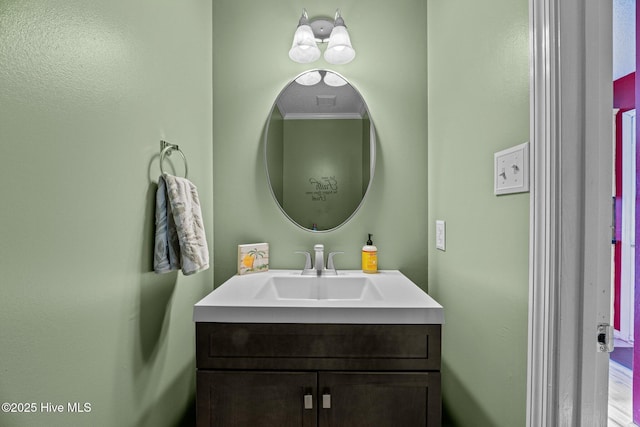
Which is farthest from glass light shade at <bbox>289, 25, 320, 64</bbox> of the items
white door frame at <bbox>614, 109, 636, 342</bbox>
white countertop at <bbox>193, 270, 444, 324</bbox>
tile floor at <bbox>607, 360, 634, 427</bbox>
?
white door frame at <bbox>614, 109, 636, 342</bbox>

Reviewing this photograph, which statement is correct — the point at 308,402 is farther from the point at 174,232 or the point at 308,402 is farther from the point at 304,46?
the point at 304,46

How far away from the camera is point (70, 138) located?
0.64 meters

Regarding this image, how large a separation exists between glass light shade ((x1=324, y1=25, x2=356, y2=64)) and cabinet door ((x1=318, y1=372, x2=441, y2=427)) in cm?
129

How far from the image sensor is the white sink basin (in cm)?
129

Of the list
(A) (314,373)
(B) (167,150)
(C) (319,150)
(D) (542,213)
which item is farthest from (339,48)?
(A) (314,373)

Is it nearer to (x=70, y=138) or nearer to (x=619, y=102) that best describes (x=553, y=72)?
(x=70, y=138)

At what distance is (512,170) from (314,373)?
798mm

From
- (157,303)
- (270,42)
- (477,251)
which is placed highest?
(270,42)

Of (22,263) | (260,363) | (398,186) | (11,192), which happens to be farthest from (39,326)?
(398,186)

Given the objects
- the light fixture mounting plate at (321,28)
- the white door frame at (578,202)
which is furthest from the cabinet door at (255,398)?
the light fixture mounting plate at (321,28)

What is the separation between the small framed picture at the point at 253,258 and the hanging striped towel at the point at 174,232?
14.5 inches

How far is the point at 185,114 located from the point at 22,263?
30.8 inches

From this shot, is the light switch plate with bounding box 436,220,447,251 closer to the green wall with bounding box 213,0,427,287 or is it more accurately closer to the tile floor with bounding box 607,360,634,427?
the green wall with bounding box 213,0,427,287

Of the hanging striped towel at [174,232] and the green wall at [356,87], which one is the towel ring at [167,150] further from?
the green wall at [356,87]
